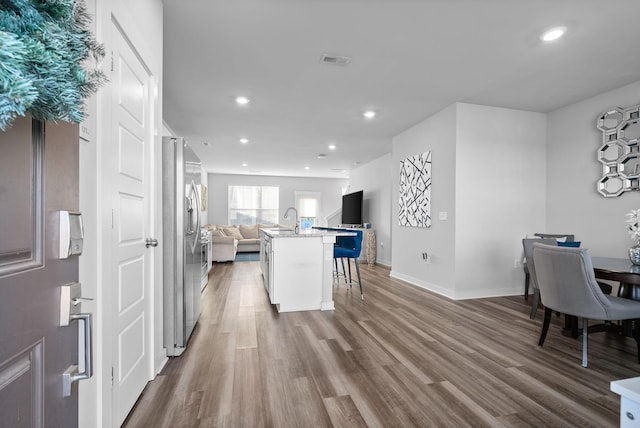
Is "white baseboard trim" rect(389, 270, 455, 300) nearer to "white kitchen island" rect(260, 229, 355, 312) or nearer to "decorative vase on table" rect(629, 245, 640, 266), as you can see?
"white kitchen island" rect(260, 229, 355, 312)

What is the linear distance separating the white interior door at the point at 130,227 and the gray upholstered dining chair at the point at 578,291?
2.87 metres

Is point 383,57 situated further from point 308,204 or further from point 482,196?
point 308,204

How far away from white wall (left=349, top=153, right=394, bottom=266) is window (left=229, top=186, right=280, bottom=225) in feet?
11.9

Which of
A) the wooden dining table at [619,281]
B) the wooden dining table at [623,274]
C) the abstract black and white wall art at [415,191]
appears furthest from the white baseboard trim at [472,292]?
the wooden dining table at [623,274]

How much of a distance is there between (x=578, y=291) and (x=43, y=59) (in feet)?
9.86

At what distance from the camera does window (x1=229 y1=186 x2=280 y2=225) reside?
10.5m

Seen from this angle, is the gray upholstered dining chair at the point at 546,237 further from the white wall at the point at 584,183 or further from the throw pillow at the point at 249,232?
the throw pillow at the point at 249,232

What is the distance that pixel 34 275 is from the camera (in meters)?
0.59

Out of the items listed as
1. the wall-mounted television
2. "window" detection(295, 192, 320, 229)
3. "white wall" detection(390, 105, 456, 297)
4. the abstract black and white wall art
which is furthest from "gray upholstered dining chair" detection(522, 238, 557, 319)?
"window" detection(295, 192, 320, 229)

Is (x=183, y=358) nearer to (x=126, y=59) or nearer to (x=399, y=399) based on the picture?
(x=399, y=399)

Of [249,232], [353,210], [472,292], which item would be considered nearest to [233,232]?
[249,232]

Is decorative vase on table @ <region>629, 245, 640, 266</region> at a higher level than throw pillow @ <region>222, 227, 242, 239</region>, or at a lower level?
higher

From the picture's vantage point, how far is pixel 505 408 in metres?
1.73

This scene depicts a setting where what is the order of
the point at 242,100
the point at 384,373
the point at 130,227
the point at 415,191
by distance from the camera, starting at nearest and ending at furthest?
1. the point at 130,227
2. the point at 384,373
3. the point at 242,100
4. the point at 415,191
